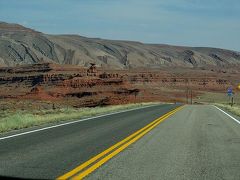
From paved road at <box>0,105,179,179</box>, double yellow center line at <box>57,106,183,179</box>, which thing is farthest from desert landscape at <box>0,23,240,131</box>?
double yellow center line at <box>57,106,183,179</box>

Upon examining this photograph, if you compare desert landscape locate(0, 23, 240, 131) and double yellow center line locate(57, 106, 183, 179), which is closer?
double yellow center line locate(57, 106, 183, 179)

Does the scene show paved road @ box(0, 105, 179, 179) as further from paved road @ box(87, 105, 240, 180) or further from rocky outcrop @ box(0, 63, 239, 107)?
rocky outcrop @ box(0, 63, 239, 107)

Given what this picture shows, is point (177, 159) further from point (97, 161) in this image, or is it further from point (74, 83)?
point (74, 83)

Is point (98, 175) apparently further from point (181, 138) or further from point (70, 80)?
point (70, 80)

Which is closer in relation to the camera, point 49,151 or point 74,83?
point 49,151

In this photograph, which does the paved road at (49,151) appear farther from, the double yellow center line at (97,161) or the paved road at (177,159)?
the paved road at (177,159)

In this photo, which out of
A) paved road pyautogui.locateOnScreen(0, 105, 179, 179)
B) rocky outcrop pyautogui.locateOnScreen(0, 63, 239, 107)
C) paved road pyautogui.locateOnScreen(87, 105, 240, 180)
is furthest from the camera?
rocky outcrop pyautogui.locateOnScreen(0, 63, 239, 107)

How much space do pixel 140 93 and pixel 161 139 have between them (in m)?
→ 84.2

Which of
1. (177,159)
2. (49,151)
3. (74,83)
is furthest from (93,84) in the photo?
(177,159)

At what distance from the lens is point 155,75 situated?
136625 millimetres

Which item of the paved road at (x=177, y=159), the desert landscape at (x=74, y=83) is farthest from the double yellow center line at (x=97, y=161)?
the desert landscape at (x=74, y=83)

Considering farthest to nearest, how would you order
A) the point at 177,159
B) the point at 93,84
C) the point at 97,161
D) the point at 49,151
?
the point at 93,84, the point at 49,151, the point at 177,159, the point at 97,161

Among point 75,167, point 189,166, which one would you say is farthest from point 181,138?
point 75,167

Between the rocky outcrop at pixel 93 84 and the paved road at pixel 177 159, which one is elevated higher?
the paved road at pixel 177 159
